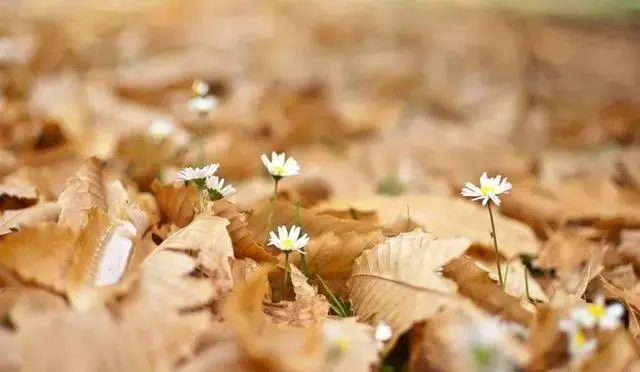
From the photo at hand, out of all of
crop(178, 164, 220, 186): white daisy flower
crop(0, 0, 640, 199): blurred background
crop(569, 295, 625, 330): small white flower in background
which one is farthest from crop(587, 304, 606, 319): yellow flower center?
crop(0, 0, 640, 199): blurred background

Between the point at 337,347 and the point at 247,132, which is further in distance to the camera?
the point at 247,132

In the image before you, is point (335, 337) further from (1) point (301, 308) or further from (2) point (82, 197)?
(2) point (82, 197)

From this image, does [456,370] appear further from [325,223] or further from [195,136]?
[195,136]

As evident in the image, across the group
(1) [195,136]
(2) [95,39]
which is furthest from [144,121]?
(2) [95,39]

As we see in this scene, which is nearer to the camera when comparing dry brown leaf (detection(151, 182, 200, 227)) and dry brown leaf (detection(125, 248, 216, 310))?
dry brown leaf (detection(125, 248, 216, 310))

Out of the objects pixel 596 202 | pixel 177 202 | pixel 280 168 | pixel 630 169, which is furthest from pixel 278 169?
pixel 630 169

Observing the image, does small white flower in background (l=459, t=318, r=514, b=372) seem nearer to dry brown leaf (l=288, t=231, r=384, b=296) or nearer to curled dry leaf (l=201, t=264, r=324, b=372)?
curled dry leaf (l=201, t=264, r=324, b=372)
